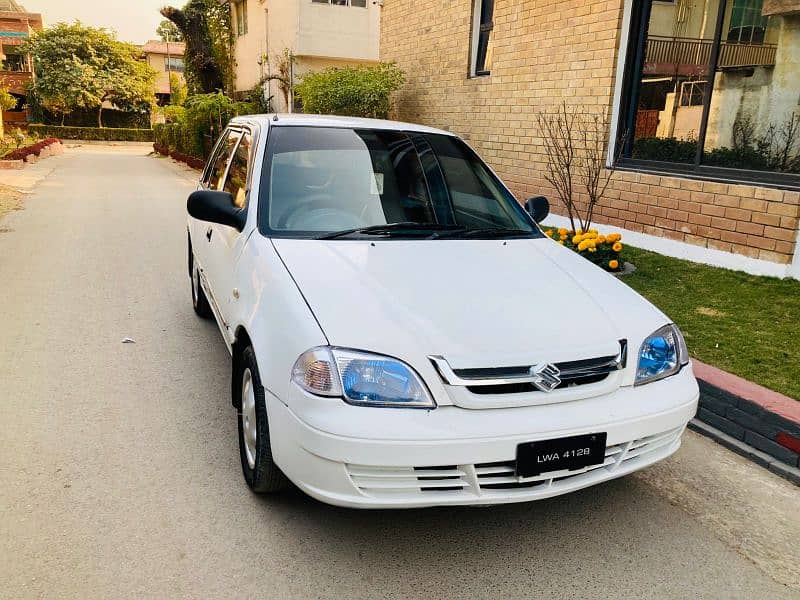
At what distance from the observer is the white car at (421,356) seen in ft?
8.06

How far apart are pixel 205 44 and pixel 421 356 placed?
99.3ft

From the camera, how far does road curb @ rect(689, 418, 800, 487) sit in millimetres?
3467

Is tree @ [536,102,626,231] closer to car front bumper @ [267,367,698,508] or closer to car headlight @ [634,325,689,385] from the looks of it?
car headlight @ [634,325,689,385]

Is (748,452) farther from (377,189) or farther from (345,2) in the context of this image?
(345,2)

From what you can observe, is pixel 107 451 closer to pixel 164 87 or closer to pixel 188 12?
pixel 188 12

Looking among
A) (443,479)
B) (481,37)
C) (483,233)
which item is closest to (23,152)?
(481,37)

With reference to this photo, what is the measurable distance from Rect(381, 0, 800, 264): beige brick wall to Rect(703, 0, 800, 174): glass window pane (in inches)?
18.8

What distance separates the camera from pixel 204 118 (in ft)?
70.8

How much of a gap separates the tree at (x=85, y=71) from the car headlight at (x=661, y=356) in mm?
48350

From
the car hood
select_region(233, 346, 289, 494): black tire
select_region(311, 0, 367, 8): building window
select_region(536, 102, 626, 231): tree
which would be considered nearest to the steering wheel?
the car hood

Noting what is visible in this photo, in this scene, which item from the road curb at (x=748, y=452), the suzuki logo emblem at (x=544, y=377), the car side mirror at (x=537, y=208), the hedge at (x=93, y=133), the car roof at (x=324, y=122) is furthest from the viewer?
the hedge at (x=93, y=133)

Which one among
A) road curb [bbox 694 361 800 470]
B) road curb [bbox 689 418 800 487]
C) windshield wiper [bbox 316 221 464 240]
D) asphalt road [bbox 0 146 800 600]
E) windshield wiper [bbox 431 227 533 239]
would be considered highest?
windshield wiper [bbox 316 221 464 240]

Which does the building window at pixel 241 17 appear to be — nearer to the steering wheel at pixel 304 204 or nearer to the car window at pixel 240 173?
the car window at pixel 240 173

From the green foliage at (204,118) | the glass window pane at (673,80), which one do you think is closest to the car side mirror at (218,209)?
the glass window pane at (673,80)
